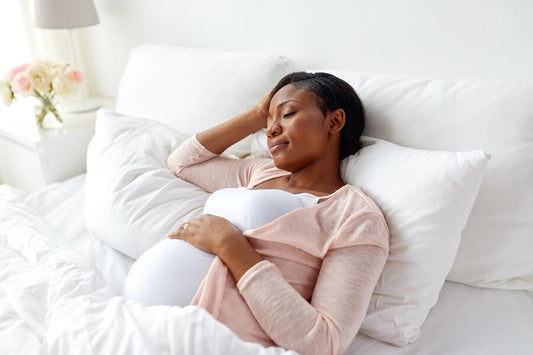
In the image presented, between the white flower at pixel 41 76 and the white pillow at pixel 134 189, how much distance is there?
0.56 meters

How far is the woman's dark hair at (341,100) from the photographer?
3.57 ft

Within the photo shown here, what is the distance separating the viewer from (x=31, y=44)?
7.51 ft

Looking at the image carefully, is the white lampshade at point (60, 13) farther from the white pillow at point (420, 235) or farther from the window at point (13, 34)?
the white pillow at point (420, 235)

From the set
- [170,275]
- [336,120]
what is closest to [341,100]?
[336,120]

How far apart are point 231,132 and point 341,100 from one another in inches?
13.7

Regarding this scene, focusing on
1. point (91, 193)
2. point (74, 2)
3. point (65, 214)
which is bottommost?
point (65, 214)

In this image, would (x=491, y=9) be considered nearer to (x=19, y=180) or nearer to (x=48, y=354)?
(x=48, y=354)

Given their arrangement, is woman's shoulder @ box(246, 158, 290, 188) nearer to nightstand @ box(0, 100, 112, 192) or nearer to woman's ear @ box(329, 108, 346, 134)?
woman's ear @ box(329, 108, 346, 134)

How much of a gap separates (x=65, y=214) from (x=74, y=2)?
3.37 ft

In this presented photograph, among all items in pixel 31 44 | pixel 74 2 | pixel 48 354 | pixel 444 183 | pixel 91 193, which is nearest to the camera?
pixel 48 354

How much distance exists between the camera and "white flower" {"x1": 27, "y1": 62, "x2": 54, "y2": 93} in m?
1.82

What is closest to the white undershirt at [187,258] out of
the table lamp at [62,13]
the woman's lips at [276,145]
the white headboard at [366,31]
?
the woman's lips at [276,145]

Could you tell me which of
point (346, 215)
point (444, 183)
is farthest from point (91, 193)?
point (444, 183)

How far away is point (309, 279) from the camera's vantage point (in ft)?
3.09
